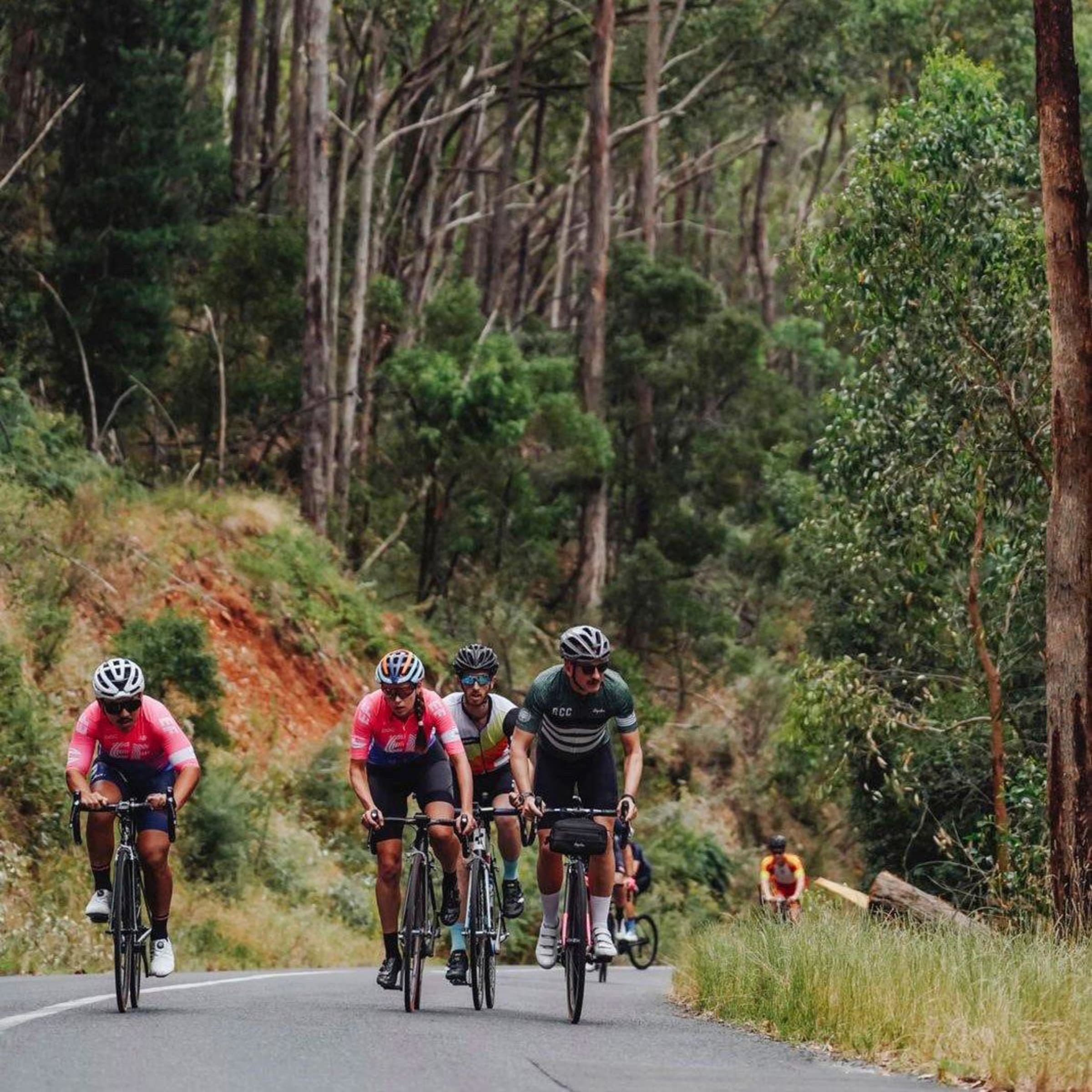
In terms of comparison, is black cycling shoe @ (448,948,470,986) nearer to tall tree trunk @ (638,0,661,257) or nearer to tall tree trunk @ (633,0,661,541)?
tall tree trunk @ (633,0,661,541)

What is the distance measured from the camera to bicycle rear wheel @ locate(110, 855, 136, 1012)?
36.4 ft

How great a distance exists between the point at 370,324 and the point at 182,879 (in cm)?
1859

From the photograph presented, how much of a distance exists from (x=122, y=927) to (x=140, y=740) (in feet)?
3.31

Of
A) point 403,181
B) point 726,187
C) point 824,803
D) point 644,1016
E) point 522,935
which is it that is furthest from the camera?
point 726,187

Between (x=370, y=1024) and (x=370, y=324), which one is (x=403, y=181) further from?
(x=370, y=1024)

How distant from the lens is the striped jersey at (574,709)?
12.0 metres

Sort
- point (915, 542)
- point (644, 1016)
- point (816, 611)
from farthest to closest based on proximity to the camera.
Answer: point (816, 611), point (915, 542), point (644, 1016)

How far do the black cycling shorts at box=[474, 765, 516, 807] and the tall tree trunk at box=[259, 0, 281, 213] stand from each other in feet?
99.1

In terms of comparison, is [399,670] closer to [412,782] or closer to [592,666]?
[412,782]

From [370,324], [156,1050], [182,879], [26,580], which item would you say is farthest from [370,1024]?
[370,324]

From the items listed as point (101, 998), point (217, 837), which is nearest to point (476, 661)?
point (101, 998)

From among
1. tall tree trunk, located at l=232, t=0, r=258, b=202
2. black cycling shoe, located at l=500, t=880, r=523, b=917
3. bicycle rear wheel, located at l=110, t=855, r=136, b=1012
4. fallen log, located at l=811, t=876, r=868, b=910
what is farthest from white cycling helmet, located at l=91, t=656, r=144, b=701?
tall tree trunk, located at l=232, t=0, r=258, b=202

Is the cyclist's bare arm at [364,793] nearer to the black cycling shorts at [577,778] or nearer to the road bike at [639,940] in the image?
the black cycling shorts at [577,778]

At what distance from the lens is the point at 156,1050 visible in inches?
361
